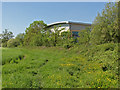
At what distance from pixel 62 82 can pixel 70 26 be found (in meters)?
34.9

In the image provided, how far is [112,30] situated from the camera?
51.7 ft

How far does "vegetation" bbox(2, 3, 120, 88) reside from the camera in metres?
6.37

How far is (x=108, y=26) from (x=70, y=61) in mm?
7694

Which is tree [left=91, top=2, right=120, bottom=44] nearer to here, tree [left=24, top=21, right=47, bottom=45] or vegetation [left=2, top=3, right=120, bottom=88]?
vegetation [left=2, top=3, right=120, bottom=88]

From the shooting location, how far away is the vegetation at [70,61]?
6.37 metres

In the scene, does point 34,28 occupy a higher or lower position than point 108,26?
higher

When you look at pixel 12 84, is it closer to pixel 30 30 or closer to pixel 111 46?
pixel 111 46

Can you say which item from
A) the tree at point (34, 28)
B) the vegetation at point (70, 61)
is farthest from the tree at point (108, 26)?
the tree at point (34, 28)

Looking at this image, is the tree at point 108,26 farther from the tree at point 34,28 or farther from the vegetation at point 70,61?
the tree at point 34,28

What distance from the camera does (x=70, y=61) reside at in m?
13.0

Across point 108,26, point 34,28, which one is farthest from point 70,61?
point 34,28

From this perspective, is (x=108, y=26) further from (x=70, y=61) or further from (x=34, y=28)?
(x=34, y=28)

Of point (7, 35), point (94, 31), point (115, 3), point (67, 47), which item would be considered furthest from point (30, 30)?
point (7, 35)

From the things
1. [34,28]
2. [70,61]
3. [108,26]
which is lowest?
[70,61]
